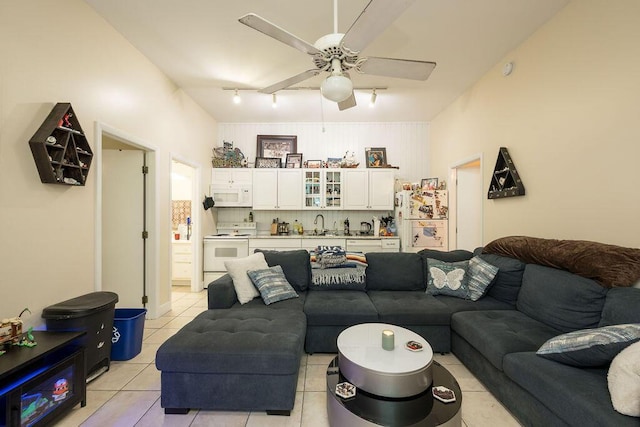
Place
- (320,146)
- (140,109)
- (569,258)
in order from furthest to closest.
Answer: (320,146), (140,109), (569,258)

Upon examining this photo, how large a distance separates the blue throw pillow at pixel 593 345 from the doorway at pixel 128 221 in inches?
149

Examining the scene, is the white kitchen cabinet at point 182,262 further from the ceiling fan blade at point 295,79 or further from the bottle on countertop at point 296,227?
the ceiling fan blade at point 295,79

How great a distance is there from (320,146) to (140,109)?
302cm

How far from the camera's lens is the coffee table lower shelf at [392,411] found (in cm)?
137

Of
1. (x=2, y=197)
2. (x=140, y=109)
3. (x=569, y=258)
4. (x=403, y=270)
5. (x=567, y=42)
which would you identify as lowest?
(x=403, y=270)

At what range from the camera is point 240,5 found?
229 centimetres

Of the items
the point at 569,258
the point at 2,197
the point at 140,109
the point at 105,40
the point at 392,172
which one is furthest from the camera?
the point at 392,172

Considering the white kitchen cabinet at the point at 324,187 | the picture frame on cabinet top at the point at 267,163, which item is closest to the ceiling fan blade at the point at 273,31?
the white kitchen cabinet at the point at 324,187

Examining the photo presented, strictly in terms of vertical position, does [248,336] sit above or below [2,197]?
below

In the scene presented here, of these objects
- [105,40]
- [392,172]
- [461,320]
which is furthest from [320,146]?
[461,320]

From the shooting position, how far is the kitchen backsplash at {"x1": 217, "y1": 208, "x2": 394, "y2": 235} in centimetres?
524

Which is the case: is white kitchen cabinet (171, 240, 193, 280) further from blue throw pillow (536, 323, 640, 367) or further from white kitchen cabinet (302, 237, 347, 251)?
blue throw pillow (536, 323, 640, 367)

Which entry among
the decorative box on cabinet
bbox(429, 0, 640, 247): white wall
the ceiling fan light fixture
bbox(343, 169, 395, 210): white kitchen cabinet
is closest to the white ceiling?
bbox(429, 0, 640, 247): white wall

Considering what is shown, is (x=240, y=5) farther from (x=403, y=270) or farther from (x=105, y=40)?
(x=403, y=270)
